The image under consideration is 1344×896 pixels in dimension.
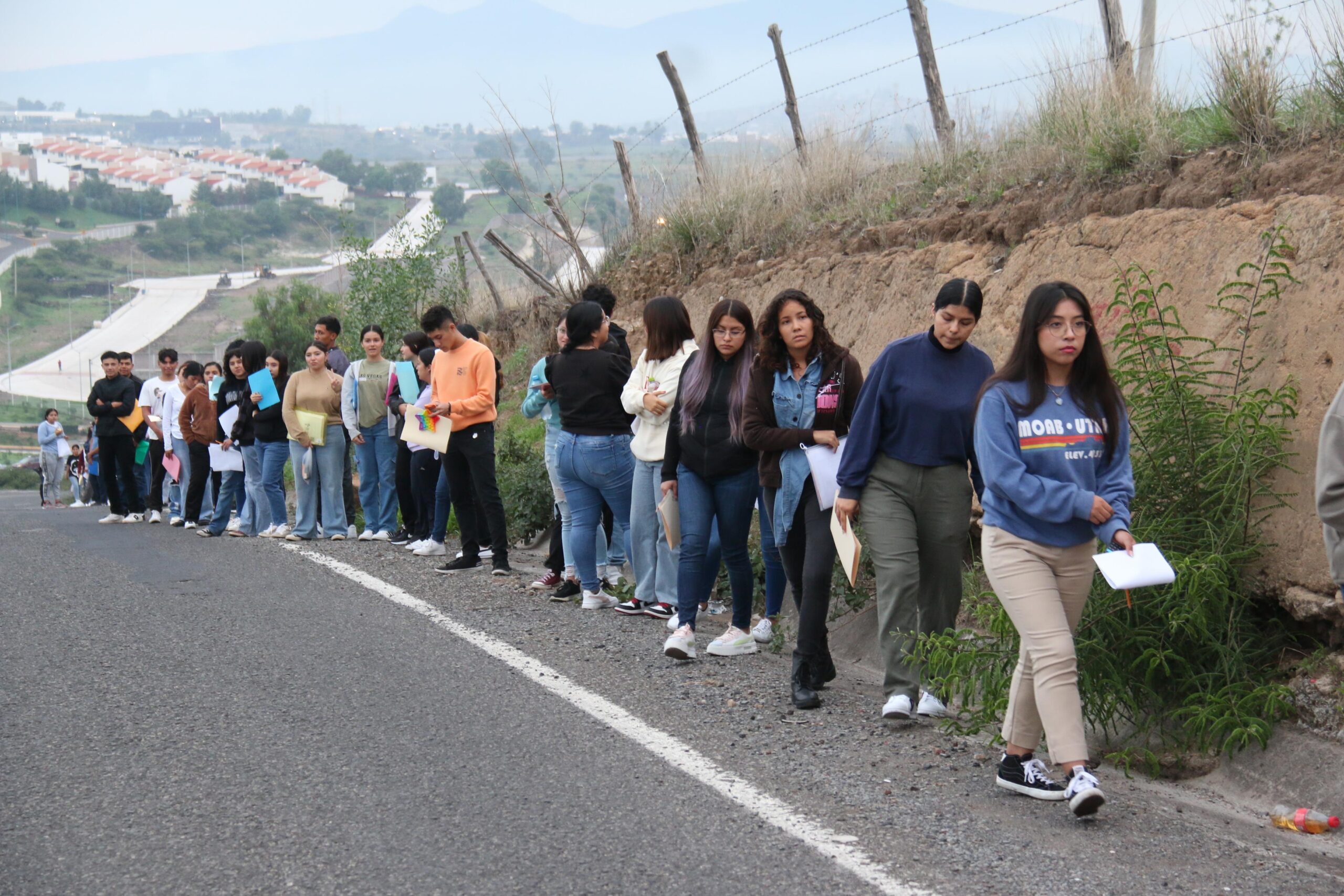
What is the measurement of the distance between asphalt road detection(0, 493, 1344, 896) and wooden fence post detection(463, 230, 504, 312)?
49.8ft

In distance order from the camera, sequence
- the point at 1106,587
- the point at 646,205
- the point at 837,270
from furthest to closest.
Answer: the point at 646,205 < the point at 837,270 < the point at 1106,587

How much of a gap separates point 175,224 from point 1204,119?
163623 mm

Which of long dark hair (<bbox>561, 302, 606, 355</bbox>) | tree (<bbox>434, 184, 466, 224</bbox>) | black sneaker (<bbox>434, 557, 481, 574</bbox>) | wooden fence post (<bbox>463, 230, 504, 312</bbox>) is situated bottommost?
black sneaker (<bbox>434, 557, 481, 574</bbox>)

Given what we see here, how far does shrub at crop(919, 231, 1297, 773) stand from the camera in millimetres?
5395

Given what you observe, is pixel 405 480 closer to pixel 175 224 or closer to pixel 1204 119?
pixel 1204 119

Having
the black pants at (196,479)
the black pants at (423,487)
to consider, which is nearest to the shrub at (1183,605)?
the black pants at (423,487)

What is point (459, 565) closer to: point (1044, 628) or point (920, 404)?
point (920, 404)

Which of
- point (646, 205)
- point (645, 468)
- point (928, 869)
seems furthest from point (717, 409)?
point (646, 205)

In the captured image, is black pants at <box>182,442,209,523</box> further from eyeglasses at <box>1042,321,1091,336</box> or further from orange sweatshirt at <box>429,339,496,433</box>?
eyeglasses at <box>1042,321,1091,336</box>

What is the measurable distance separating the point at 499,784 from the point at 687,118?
42.2ft

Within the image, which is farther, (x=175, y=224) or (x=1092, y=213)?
(x=175, y=224)

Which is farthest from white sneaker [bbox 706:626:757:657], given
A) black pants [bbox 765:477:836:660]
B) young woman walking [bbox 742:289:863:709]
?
black pants [bbox 765:477:836:660]

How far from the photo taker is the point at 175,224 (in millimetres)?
157750

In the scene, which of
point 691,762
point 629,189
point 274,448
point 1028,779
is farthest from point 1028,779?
point 629,189
